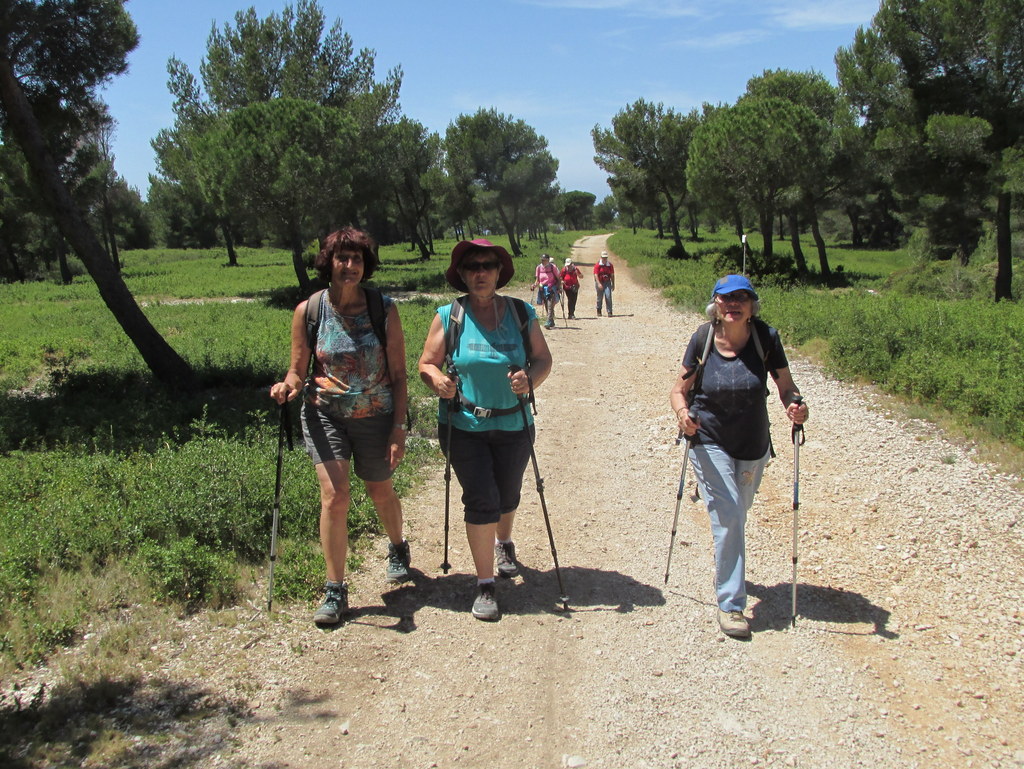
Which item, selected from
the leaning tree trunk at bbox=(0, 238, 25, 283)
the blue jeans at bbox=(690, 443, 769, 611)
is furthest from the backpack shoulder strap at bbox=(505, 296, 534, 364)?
the leaning tree trunk at bbox=(0, 238, 25, 283)

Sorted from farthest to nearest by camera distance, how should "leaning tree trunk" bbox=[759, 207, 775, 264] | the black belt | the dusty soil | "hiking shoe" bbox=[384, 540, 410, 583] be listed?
"leaning tree trunk" bbox=[759, 207, 775, 264], "hiking shoe" bbox=[384, 540, 410, 583], the black belt, the dusty soil

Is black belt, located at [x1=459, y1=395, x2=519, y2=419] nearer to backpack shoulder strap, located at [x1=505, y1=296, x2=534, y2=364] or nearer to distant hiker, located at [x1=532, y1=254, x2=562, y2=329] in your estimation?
backpack shoulder strap, located at [x1=505, y1=296, x2=534, y2=364]

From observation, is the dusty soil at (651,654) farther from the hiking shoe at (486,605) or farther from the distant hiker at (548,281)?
the distant hiker at (548,281)

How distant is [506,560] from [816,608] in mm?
1998

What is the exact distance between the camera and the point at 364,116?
34.6m

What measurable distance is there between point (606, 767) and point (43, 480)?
18.2 feet

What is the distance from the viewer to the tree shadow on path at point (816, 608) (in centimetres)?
467

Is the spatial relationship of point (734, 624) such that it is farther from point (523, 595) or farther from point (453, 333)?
point (453, 333)

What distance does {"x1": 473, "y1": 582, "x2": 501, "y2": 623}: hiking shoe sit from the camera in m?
4.61

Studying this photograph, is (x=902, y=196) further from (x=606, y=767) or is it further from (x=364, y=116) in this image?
(x=606, y=767)

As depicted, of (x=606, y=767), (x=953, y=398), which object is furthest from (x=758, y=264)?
(x=606, y=767)

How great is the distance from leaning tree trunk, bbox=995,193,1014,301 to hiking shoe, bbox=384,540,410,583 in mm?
23669

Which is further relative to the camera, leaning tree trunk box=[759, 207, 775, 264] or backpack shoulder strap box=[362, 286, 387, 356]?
leaning tree trunk box=[759, 207, 775, 264]

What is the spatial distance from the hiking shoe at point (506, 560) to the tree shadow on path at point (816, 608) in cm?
156
